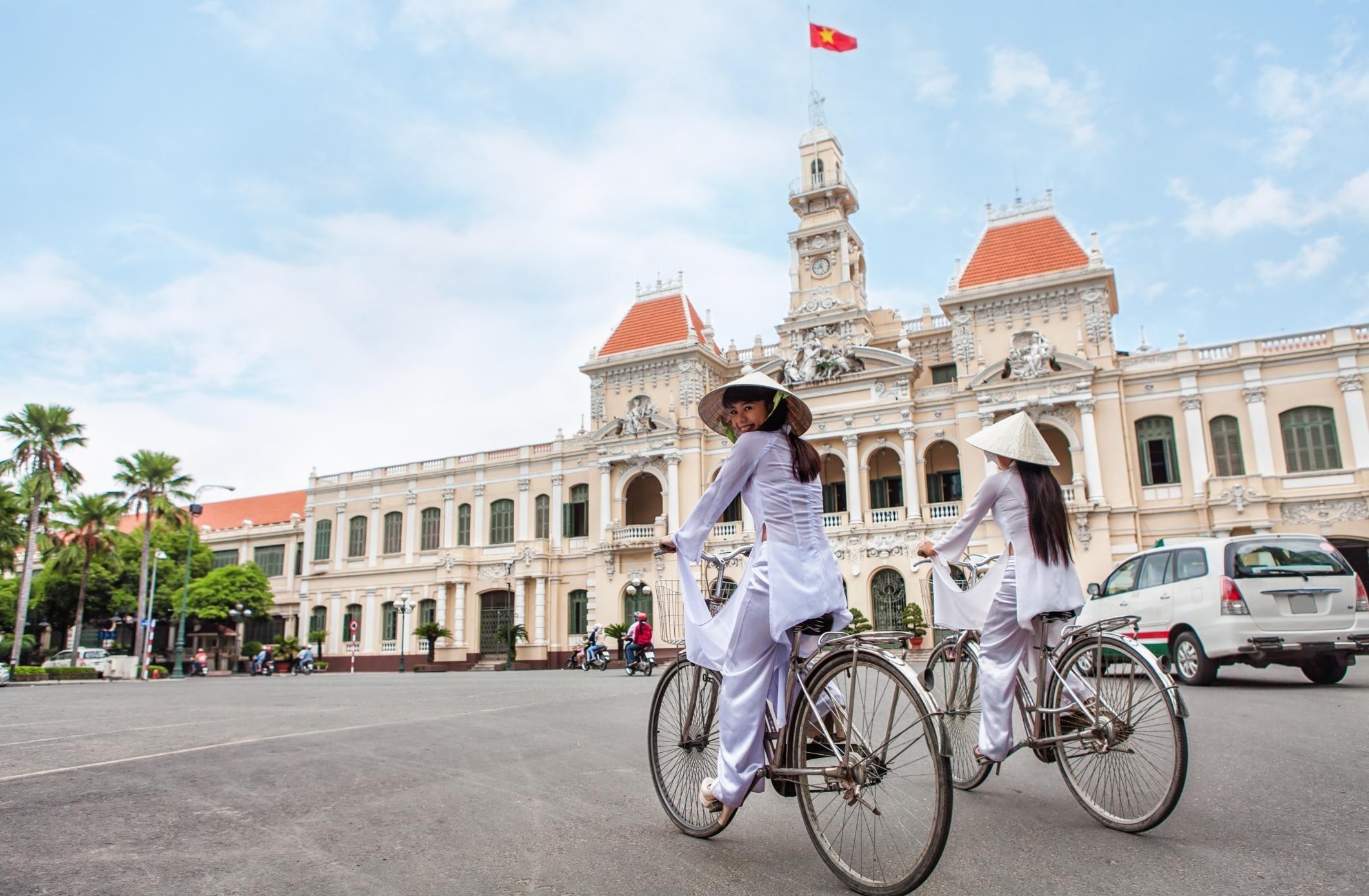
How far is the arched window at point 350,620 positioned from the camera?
136ft

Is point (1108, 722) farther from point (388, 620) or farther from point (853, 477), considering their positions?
point (388, 620)

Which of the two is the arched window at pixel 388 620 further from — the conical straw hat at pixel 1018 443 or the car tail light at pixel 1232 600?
the conical straw hat at pixel 1018 443

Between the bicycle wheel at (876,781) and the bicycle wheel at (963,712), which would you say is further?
the bicycle wheel at (963,712)

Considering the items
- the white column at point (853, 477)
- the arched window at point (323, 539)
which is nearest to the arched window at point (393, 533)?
the arched window at point (323, 539)

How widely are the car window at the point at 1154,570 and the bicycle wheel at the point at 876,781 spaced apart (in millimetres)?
9201

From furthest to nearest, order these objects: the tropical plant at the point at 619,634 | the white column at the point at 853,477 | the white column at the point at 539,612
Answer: the white column at the point at 539,612, the white column at the point at 853,477, the tropical plant at the point at 619,634

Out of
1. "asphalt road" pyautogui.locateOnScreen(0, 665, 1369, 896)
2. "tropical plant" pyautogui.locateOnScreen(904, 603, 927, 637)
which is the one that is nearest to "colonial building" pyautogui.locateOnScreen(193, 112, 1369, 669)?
"tropical plant" pyautogui.locateOnScreen(904, 603, 927, 637)

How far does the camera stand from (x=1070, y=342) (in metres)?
30.5

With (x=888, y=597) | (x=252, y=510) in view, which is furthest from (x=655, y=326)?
(x=252, y=510)

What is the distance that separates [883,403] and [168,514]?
98.4ft

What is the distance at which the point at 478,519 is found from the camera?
40.9 metres

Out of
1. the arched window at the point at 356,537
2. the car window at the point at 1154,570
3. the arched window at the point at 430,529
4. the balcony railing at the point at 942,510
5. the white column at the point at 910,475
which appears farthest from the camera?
the arched window at the point at 356,537

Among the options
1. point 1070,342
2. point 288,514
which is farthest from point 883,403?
point 288,514

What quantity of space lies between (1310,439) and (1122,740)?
28.9 metres
